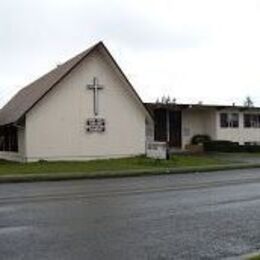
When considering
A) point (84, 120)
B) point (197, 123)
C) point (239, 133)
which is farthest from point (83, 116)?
point (239, 133)

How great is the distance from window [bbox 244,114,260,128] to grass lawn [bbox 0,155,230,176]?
15.6 m

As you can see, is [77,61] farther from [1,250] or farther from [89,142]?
[1,250]

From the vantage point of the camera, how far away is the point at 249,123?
51.8 m

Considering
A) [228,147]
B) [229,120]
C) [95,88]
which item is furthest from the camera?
[229,120]

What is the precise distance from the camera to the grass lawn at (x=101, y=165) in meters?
29.2

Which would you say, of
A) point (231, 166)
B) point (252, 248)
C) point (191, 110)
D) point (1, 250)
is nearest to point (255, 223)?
point (252, 248)

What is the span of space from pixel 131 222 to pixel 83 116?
23.7 m

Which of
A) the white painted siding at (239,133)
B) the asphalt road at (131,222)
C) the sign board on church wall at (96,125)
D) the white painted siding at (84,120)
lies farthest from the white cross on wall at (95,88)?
the asphalt road at (131,222)

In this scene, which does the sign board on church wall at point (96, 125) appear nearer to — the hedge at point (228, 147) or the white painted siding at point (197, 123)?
the hedge at point (228, 147)

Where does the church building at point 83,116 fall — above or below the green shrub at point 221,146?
above

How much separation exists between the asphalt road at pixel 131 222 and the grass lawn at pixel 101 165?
7849 mm

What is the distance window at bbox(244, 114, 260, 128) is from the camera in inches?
2029

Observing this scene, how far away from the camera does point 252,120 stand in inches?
2046

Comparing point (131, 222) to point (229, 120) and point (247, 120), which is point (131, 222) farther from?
point (247, 120)
